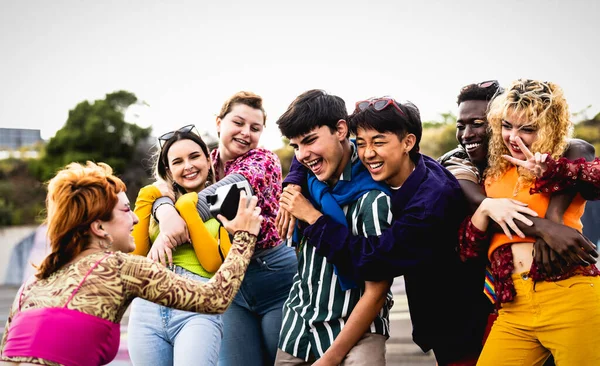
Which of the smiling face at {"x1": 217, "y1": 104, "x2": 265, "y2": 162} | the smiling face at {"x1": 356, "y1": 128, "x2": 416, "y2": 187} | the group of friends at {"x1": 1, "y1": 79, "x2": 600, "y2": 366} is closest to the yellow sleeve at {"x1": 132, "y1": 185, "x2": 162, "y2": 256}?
the group of friends at {"x1": 1, "y1": 79, "x2": 600, "y2": 366}

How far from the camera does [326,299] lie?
291 cm

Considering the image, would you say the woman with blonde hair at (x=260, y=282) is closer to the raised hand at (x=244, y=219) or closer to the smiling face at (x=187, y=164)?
the smiling face at (x=187, y=164)

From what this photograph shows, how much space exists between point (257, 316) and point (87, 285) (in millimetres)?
1374

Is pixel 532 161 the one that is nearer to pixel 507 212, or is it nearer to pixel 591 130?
pixel 507 212

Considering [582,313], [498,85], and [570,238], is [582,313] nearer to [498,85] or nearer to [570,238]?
[570,238]

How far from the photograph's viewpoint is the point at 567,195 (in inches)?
107

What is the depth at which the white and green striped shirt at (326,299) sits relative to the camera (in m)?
2.84

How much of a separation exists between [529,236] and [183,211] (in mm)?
1711

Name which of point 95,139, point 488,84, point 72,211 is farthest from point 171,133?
point 95,139

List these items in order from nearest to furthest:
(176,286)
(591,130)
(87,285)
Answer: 1. (87,285)
2. (176,286)
3. (591,130)

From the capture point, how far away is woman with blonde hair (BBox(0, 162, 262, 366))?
2.37m

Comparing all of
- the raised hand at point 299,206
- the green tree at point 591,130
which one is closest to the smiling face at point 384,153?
the raised hand at point 299,206

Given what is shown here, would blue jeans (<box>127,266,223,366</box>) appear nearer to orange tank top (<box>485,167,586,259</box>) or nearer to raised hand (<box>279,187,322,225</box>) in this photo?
raised hand (<box>279,187,322,225</box>)

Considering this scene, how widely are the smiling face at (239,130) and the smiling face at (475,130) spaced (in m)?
1.22
